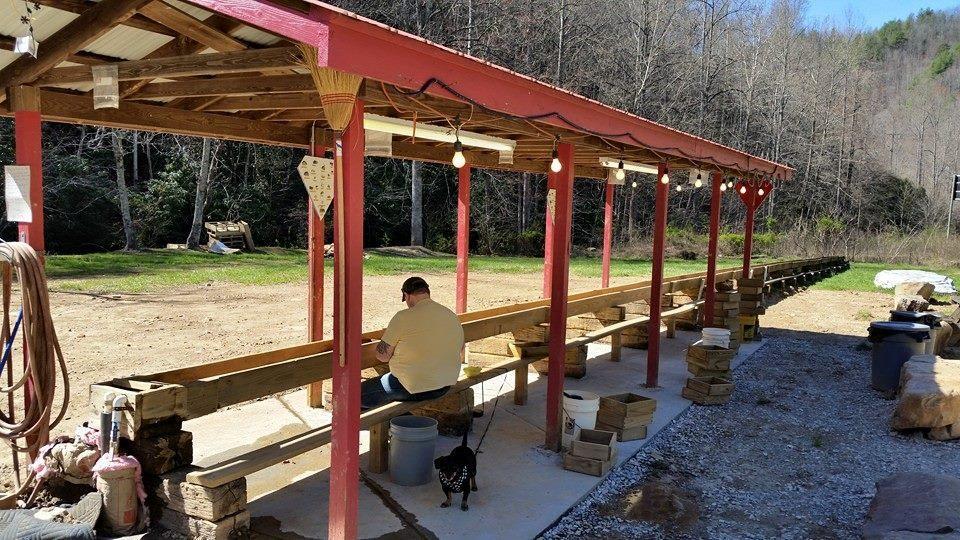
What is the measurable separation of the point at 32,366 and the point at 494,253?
2400cm

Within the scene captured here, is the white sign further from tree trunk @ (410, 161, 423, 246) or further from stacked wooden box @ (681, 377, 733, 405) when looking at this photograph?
tree trunk @ (410, 161, 423, 246)

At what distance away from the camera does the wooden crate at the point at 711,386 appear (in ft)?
25.7

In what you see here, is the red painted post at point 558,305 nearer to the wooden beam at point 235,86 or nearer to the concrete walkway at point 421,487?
the concrete walkway at point 421,487

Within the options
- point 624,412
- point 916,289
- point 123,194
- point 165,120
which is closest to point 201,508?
point 165,120

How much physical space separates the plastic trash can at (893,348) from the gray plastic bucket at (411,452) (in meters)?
6.36

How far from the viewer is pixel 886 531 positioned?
14.1ft

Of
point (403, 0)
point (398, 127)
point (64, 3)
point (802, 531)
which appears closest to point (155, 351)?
point (398, 127)

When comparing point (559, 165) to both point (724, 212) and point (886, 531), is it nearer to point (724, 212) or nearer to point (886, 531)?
point (886, 531)

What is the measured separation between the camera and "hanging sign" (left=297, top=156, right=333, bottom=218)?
3543 mm

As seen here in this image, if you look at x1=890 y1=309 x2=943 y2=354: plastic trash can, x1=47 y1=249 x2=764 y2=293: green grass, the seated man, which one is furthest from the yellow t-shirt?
x1=47 y1=249 x2=764 y2=293: green grass

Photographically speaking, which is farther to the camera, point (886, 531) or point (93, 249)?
point (93, 249)

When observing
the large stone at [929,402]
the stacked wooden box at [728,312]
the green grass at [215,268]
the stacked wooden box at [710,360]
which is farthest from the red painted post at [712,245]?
the green grass at [215,268]

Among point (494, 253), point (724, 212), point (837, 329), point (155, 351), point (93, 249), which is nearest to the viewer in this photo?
point (155, 351)

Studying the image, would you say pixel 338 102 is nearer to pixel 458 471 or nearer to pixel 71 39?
pixel 71 39
